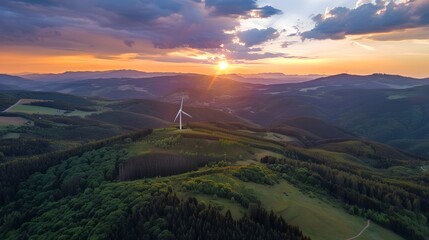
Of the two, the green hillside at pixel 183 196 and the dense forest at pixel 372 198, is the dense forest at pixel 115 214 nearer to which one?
the green hillside at pixel 183 196

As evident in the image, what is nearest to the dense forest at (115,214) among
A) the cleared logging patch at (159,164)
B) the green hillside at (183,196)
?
the green hillside at (183,196)

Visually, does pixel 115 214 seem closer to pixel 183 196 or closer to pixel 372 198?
pixel 183 196

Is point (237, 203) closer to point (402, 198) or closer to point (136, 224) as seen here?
point (136, 224)

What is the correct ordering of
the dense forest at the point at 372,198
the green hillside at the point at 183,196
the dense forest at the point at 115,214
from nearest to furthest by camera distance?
the dense forest at the point at 115,214 → the green hillside at the point at 183,196 → the dense forest at the point at 372,198

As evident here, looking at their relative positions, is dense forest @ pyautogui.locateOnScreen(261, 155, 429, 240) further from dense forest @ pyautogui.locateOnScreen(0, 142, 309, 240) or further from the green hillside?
dense forest @ pyautogui.locateOnScreen(0, 142, 309, 240)

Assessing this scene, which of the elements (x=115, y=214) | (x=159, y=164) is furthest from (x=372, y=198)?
(x=115, y=214)

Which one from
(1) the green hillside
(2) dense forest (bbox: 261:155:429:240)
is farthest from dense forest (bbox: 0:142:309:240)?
(2) dense forest (bbox: 261:155:429:240)

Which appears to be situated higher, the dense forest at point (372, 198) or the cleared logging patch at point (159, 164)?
the cleared logging patch at point (159, 164)

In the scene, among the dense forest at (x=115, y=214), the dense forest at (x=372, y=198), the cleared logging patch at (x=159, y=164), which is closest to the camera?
the dense forest at (x=115, y=214)

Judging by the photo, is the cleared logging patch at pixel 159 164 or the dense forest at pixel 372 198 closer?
the dense forest at pixel 372 198
